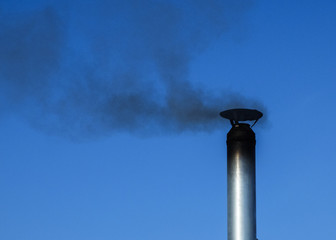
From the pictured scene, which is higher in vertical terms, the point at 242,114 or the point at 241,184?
the point at 242,114

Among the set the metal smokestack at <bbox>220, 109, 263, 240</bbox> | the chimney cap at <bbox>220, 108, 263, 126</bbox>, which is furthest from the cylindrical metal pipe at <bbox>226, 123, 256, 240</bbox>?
the chimney cap at <bbox>220, 108, 263, 126</bbox>

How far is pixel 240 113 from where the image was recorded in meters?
8.70

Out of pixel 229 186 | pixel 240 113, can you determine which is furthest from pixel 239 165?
pixel 240 113

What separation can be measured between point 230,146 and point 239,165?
1.16ft

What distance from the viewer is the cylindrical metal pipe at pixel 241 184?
7922 millimetres

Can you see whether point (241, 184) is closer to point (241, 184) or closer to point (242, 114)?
point (241, 184)

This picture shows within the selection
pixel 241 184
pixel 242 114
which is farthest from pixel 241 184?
pixel 242 114

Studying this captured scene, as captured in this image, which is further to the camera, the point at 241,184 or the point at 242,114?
the point at 242,114

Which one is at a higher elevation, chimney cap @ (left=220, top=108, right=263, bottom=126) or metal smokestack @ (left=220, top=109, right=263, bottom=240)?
chimney cap @ (left=220, top=108, right=263, bottom=126)

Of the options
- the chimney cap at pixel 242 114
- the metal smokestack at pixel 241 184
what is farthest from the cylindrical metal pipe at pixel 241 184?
the chimney cap at pixel 242 114

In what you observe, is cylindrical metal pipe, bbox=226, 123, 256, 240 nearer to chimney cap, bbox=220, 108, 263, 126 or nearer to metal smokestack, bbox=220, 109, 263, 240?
metal smokestack, bbox=220, 109, 263, 240

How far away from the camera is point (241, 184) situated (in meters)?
8.09

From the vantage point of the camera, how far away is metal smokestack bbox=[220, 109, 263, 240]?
793cm

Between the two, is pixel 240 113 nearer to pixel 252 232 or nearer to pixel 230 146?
pixel 230 146
